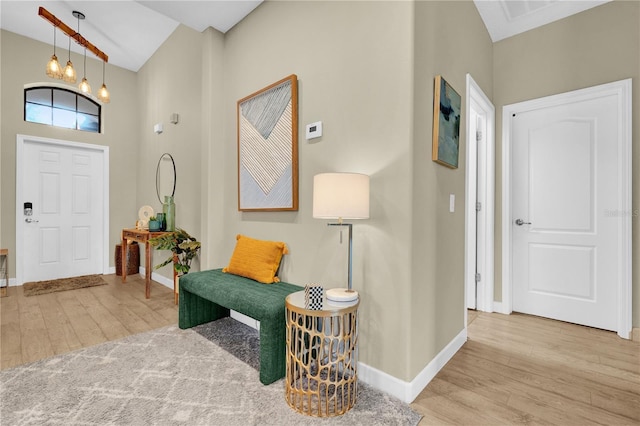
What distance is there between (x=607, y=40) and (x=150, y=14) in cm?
459

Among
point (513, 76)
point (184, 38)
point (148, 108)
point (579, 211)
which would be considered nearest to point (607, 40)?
point (513, 76)

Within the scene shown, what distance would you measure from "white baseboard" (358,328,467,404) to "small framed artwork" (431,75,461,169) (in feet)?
4.25

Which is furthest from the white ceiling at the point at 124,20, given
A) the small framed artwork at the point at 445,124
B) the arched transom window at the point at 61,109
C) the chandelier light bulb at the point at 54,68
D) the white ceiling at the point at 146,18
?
the small framed artwork at the point at 445,124

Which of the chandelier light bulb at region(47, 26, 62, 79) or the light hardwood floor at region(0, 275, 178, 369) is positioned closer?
the light hardwood floor at region(0, 275, 178, 369)

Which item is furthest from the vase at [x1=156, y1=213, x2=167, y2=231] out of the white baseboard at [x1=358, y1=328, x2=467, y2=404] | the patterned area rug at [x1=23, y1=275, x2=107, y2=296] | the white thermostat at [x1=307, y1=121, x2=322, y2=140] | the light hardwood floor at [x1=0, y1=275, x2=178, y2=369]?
the white baseboard at [x1=358, y1=328, x2=467, y2=404]

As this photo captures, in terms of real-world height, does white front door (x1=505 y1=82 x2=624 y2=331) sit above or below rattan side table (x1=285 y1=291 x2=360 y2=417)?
above

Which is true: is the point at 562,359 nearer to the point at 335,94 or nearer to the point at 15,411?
the point at 335,94

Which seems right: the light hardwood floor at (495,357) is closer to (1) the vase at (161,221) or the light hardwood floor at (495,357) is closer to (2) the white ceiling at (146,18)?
(1) the vase at (161,221)

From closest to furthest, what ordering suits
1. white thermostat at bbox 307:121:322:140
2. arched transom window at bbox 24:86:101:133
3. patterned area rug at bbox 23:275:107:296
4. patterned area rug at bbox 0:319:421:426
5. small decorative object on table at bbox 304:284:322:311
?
patterned area rug at bbox 0:319:421:426, small decorative object on table at bbox 304:284:322:311, white thermostat at bbox 307:121:322:140, patterned area rug at bbox 23:275:107:296, arched transom window at bbox 24:86:101:133

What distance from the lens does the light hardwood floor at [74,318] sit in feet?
7.48

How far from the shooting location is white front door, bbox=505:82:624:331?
2631 millimetres

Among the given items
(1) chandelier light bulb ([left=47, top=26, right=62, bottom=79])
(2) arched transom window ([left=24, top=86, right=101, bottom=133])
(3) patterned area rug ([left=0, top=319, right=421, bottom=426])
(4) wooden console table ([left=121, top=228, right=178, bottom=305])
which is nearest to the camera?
(3) patterned area rug ([left=0, top=319, right=421, bottom=426])

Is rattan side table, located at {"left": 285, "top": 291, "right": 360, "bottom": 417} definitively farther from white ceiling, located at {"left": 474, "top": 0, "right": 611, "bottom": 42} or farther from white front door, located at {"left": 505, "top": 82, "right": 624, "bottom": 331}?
white ceiling, located at {"left": 474, "top": 0, "right": 611, "bottom": 42}

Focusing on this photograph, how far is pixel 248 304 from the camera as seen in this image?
6.37 feet
